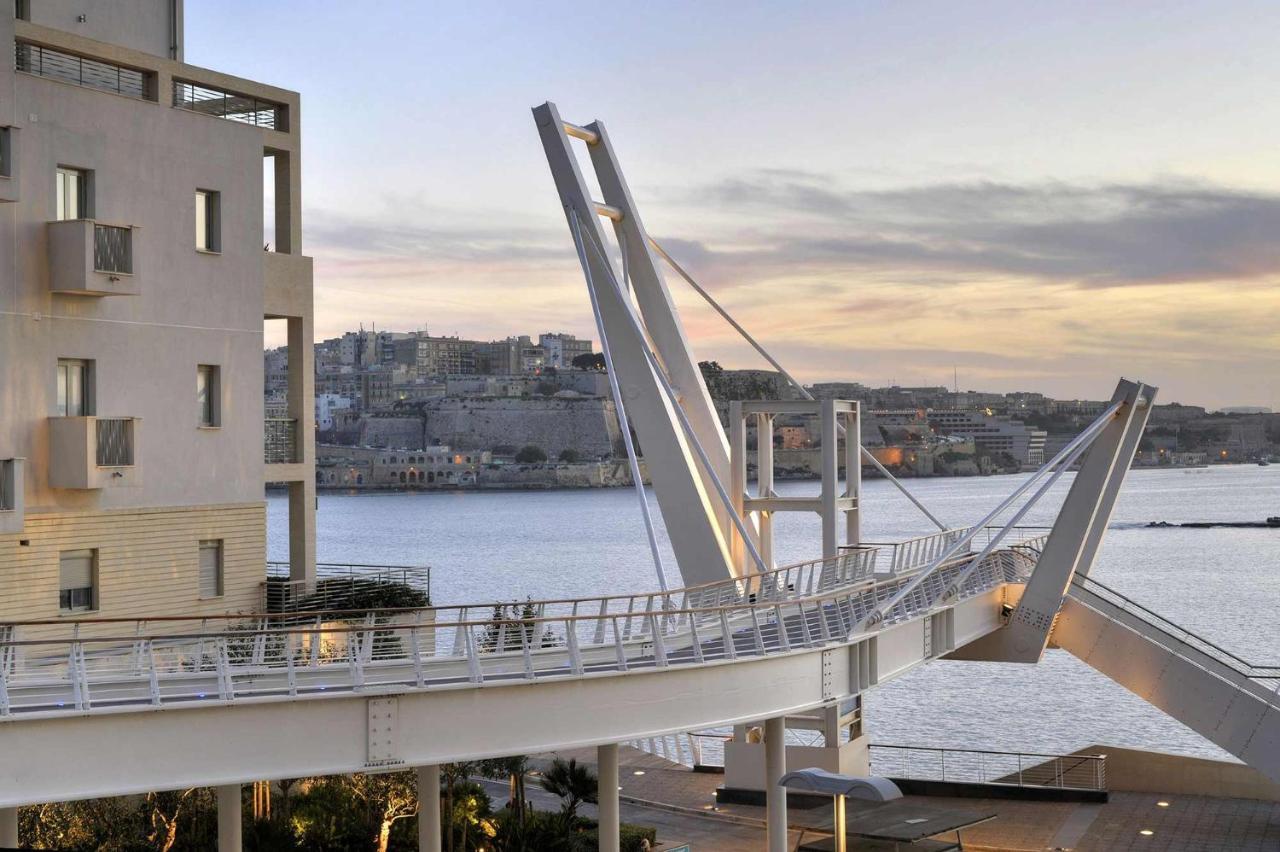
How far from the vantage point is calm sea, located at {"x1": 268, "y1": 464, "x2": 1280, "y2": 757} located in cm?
6341

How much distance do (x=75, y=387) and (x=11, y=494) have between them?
105 inches

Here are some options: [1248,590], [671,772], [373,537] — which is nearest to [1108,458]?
[671,772]

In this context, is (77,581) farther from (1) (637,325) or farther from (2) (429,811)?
(1) (637,325)

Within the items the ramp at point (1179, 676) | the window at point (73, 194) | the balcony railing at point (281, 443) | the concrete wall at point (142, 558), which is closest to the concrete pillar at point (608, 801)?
the concrete wall at point (142, 558)

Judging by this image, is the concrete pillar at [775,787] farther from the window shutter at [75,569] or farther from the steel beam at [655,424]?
the window shutter at [75,569]

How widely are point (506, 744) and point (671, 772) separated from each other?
18551mm

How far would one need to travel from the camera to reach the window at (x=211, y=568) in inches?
1141

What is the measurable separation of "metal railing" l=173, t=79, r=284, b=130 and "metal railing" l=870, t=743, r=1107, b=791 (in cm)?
1943

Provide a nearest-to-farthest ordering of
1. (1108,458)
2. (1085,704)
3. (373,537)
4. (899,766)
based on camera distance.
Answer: (1108,458) → (899,766) → (1085,704) → (373,537)

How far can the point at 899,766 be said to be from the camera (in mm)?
50500

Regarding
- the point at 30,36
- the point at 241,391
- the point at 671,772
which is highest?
the point at 30,36

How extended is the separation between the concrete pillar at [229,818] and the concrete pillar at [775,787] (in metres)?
7.65

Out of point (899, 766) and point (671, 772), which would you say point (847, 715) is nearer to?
point (671, 772)

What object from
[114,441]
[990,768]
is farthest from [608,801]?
[990,768]
